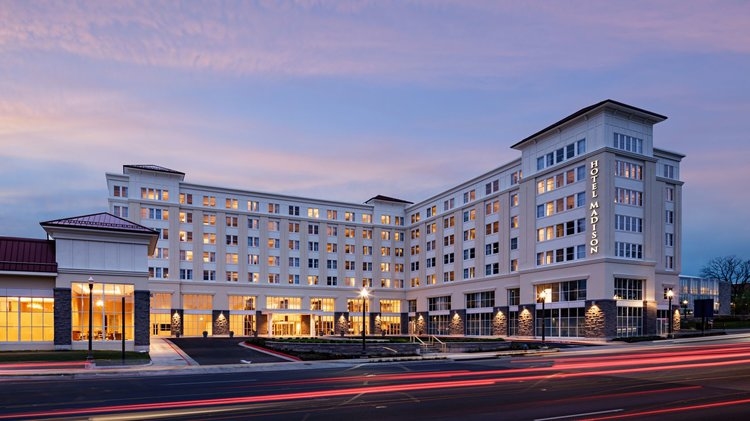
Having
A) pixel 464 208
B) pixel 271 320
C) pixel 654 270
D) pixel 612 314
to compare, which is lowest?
pixel 271 320

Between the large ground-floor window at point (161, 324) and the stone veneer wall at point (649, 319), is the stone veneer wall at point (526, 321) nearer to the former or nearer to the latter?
the stone veneer wall at point (649, 319)

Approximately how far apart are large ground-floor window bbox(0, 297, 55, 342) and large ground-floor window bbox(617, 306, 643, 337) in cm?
5044

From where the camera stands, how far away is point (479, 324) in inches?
3155

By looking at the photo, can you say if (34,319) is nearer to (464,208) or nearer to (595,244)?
(595,244)

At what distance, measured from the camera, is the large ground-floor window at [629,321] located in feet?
190

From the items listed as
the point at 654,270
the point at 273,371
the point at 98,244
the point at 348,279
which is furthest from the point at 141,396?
the point at 348,279

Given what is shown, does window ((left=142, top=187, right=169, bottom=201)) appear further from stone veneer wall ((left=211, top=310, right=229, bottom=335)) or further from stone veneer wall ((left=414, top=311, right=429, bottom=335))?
stone veneer wall ((left=414, top=311, right=429, bottom=335))

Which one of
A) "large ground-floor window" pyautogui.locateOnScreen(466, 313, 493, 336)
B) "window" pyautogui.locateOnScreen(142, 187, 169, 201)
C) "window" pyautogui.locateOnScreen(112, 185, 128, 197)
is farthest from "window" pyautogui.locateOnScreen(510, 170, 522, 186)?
"window" pyautogui.locateOnScreen(112, 185, 128, 197)

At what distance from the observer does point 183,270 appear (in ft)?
284

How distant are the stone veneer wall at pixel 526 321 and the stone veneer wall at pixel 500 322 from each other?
126 inches

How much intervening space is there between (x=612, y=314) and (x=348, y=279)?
167ft

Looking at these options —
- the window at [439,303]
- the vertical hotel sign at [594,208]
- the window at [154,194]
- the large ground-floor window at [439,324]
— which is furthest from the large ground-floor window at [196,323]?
the vertical hotel sign at [594,208]

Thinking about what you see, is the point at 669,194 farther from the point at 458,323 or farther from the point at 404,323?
the point at 404,323

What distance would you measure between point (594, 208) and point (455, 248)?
30.9 metres
